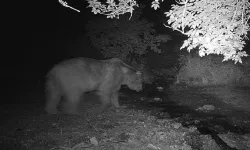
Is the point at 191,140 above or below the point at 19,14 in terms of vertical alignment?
below

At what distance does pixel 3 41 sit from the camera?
15898mm

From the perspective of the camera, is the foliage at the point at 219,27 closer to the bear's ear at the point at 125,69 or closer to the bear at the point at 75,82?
the bear at the point at 75,82

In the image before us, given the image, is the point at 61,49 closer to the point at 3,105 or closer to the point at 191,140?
the point at 3,105

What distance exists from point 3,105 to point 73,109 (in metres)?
3.00

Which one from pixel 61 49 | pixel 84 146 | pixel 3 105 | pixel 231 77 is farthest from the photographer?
pixel 61 49

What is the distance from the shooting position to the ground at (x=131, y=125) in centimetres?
550

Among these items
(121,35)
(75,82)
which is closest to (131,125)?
(75,82)

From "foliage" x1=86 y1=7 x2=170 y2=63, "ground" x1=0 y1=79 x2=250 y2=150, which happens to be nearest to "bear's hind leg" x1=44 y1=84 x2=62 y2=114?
"ground" x1=0 y1=79 x2=250 y2=150

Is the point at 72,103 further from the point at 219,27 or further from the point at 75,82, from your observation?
the point at 219,27

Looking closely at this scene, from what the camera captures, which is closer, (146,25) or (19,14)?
(146,25)

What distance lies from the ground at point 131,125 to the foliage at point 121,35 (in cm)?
488

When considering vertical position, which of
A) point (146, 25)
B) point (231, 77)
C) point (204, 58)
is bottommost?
point (231, 77)

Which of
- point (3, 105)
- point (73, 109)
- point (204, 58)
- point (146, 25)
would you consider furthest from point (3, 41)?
point (204, 58)

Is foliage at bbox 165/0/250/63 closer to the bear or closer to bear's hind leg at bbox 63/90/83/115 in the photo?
the bear
